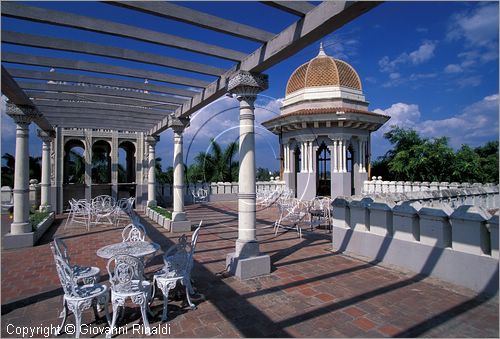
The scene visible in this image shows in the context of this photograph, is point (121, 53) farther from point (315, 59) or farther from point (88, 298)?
point (315, 59)

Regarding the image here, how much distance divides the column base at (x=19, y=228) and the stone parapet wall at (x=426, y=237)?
705 cm

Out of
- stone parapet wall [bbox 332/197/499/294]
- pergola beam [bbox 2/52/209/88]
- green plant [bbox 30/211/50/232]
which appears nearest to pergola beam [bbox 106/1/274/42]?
pergola beam [bbox 2/52/209/88]

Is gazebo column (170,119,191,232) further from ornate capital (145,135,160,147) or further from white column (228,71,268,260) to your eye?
white column (228,71,268,260)

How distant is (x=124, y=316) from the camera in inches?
135

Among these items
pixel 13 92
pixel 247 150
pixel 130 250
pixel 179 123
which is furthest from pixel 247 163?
pixel 13 92

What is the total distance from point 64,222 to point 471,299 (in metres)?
11.2

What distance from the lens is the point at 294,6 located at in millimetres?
3490

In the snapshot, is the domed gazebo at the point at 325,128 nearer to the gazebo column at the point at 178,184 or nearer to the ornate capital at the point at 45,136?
the gazebo column at the point at 178,184

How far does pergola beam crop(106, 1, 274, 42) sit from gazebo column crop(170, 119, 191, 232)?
4.67 m

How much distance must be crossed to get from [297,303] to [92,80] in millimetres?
5499

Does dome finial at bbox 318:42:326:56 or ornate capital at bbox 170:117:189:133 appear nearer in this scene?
ornate capital at bbox 170:117:189:133

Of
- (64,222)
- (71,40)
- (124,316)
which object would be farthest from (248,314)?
(64,222)

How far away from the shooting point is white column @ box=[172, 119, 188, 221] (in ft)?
27.8

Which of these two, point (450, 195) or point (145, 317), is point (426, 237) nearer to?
point (145, 317)
